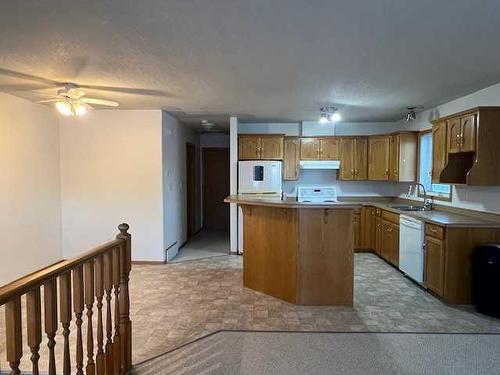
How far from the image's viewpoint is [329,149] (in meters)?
6.30

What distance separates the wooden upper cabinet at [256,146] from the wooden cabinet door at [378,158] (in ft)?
5.48

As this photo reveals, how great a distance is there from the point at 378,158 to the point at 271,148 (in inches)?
75.9

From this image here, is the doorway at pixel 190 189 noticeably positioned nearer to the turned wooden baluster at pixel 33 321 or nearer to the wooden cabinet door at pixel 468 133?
the wooden cabinet door at pixel 468 133

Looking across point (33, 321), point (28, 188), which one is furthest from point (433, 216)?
point (28, 188)

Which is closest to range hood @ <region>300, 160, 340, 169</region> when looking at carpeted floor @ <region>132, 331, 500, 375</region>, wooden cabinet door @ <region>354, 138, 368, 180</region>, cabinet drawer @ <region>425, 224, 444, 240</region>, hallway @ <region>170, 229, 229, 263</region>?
wooden cabinet door @ <region>354, 138, 368, 180</region>

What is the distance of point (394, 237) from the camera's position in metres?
4.96

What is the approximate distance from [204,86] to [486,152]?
313cm

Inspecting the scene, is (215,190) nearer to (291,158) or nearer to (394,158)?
(291,158)

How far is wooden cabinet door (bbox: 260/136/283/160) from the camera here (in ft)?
20.0

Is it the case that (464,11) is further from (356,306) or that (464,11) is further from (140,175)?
(140,175)

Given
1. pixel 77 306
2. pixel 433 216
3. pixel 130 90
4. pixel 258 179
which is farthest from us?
pixel 258 179

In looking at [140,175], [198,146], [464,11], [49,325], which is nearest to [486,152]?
[464,11]

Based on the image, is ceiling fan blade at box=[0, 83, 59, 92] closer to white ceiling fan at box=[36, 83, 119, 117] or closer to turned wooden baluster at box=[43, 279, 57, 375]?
white ceiling fan at box=[36, 83, 119, 117]

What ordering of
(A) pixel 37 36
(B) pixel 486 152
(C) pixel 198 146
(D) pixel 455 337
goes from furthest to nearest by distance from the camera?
(C) pixel 198 146 → (B) pixel 486 152 → (D) pixel 455 337 → (A) pixel 37 36
